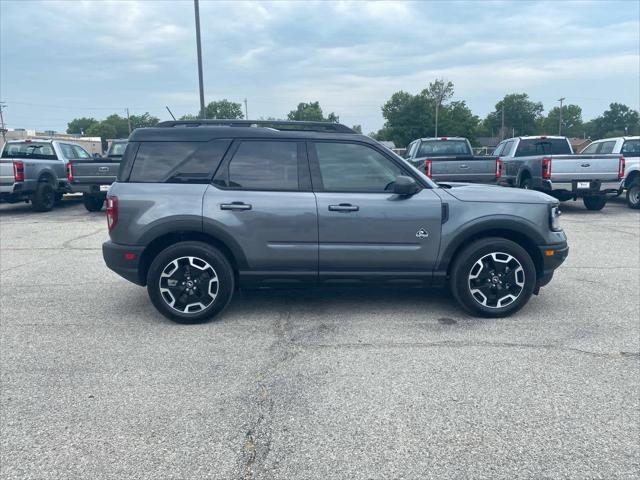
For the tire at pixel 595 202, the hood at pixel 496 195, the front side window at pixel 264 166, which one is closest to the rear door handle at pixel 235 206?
the front side window at pixel 264 166

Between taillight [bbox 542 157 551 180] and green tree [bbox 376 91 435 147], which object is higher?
green tree [bbox 376 91 435 147]

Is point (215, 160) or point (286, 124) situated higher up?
point (286, 124)

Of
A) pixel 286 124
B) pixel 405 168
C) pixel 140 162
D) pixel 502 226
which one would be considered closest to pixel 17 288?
pixel 140 162

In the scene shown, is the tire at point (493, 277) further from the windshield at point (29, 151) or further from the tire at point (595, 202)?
the windshield at point (29, 151)

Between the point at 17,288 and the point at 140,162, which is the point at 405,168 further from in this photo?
the point at 17,288

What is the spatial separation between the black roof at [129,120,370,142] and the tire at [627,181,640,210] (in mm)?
11973

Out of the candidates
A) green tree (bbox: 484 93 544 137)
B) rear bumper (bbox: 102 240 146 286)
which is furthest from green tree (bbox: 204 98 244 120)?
green tree (bbox: 484 93 544 137)

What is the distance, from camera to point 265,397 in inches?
138

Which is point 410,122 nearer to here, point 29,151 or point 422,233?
point 29,151

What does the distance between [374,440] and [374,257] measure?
7.26 feet

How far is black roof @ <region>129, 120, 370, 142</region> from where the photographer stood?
16.3 ft

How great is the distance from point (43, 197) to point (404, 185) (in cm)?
1223

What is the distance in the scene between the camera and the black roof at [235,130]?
4.97 meters

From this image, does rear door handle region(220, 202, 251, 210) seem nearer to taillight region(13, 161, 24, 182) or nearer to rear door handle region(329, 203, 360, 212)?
rear door handle region(329, 203, 360, 212)
